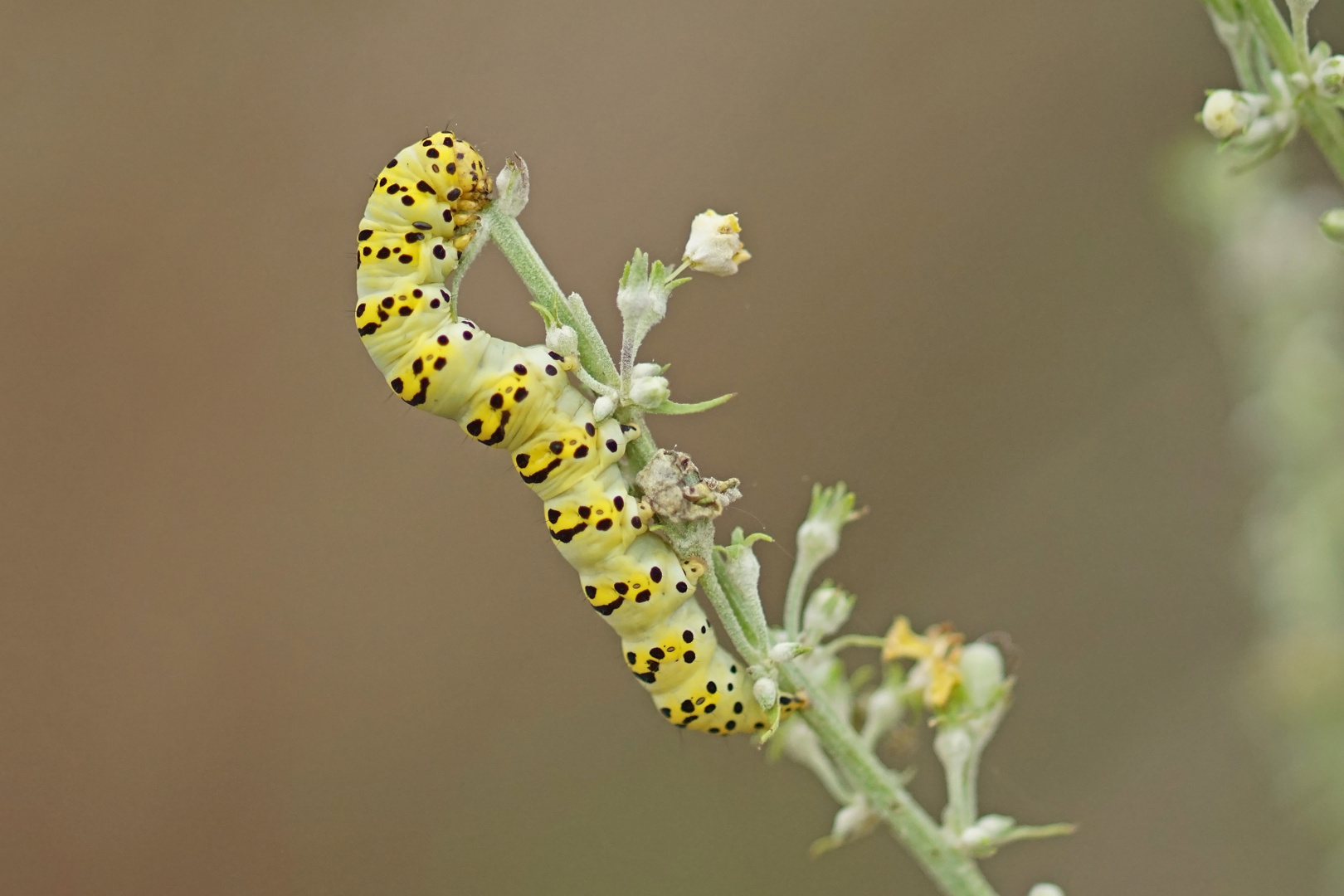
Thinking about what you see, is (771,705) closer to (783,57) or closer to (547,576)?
(547,576)

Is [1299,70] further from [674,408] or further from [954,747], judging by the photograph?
[954,747]

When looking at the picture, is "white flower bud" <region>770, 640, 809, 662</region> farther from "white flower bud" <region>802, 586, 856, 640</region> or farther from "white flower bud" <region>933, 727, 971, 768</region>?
"white flower bud" <region>933, 727, 971, 768</region>

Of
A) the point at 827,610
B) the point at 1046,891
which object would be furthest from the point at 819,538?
the point at 1046,891

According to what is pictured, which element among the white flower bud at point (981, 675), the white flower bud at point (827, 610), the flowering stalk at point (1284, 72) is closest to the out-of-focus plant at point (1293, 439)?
the flowering stalk at point (1284, 72)

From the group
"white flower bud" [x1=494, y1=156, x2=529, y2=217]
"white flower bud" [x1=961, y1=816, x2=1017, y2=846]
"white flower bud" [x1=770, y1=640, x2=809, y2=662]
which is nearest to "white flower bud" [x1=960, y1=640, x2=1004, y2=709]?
"white flower bud" [x1=961, y1=816, x2=1017, y2=846]

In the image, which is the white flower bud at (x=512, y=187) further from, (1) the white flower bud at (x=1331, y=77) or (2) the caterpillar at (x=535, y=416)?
(1) the white flower bud at (x=1331, y=77)
